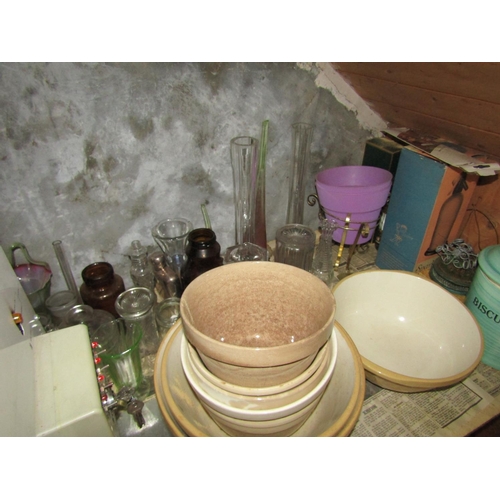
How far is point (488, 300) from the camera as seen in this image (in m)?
0.93

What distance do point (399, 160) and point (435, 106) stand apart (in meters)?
0.24

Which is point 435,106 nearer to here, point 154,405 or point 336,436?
point 336,436

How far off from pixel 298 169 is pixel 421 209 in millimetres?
445

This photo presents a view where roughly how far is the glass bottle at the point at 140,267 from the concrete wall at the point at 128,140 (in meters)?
0.06

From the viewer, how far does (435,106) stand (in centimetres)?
100

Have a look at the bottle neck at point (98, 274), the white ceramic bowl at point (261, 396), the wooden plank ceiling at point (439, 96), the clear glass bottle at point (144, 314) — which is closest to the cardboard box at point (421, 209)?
the wooden plank ceiling at point (439, 96)

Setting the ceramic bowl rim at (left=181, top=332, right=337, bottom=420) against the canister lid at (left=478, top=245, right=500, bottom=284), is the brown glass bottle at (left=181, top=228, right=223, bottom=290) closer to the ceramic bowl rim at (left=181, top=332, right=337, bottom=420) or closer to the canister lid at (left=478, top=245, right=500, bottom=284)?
the ceramic bowl rim at (left=181, top=332, right=337, bottom=420)

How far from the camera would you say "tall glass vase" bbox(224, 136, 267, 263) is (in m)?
1.13

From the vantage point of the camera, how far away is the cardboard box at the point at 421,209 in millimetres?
1125

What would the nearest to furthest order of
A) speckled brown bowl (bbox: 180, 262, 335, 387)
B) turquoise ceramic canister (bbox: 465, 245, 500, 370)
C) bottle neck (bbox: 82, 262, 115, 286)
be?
speckled brown bowl (bbox: 180, 262, 335, 387), turquoise ceramic canister (bbox: 465, 245, 500, 370), bottle neck (bbox: 82, 262, 115, 286)

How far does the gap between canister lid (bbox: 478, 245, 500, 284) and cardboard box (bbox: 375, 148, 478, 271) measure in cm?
27

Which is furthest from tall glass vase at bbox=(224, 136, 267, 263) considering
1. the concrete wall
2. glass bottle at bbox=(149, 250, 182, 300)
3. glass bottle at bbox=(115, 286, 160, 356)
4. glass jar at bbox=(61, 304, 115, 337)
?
glass jar at bbox=(61, 304, 115, 337)

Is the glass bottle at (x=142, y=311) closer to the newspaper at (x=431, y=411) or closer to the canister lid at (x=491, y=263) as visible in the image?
the newspaper at (x=431, y=411)
